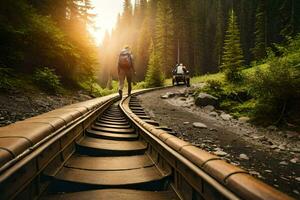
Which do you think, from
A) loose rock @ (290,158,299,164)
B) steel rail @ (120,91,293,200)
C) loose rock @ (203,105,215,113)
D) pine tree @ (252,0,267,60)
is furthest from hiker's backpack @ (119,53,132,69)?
pine tree @ (252,0,267,60)

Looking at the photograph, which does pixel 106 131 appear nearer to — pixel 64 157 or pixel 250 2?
pixel 64 157

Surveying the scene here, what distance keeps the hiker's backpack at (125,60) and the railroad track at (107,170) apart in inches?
311

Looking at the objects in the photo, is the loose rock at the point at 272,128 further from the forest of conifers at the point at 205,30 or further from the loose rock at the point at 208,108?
the forest of conifers at the point at 205,30

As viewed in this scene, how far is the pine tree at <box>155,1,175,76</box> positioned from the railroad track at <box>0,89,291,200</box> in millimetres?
44312

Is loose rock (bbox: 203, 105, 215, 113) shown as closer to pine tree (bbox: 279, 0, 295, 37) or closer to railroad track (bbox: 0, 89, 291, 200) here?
railroad track (bbox: 0, 89, 291, 200)

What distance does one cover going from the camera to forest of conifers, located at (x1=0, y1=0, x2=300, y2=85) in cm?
1131

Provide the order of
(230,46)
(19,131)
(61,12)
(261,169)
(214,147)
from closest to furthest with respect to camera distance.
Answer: (19,131) → (261,169) → (214,147) → (61,12) → (230,46)

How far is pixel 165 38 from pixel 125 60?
40.1 meters

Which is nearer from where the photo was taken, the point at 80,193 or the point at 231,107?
the point at 80,193

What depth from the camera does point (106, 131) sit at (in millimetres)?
5441

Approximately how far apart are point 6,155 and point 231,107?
11814 millimetres

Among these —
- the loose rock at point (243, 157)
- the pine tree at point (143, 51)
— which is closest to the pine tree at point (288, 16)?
the pine tree at point (143, 51)

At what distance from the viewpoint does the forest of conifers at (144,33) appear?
37.1 feet

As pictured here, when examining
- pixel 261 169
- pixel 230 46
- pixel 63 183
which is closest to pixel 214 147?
pixel 261 169
